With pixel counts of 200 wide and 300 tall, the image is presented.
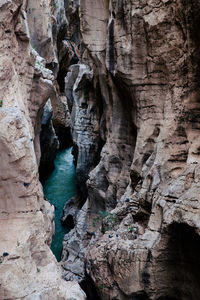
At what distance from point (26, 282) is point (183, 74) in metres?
6.10

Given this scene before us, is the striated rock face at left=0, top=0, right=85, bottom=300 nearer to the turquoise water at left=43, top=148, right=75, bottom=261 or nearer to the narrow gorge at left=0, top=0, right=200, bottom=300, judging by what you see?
the narrow gorge at left=0, top=0, right=200, bottom=300

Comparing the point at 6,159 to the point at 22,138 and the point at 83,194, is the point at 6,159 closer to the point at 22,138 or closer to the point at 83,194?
the point at 22,138

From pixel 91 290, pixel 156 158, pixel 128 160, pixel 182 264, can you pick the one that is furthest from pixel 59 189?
pixel 182 264

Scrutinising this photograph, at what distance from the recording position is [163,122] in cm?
796

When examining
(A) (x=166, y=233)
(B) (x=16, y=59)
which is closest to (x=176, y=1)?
(B) (x=16, y=59)

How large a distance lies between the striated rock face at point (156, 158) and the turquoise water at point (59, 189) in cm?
557

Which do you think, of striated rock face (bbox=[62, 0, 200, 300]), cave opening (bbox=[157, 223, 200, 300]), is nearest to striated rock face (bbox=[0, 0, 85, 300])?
striated rock face (bbox=[62, 0, 200, 300])

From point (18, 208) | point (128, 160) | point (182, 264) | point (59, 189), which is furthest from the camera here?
point (59, 189)

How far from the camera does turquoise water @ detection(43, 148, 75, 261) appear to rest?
1513cm

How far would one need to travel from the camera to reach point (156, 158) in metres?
7.60

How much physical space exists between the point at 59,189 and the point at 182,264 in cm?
1404

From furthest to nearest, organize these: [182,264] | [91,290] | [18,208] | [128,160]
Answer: [128,160], [91,290], [18,208], [182,264]

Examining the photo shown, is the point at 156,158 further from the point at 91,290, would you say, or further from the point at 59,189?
the point at 59,189

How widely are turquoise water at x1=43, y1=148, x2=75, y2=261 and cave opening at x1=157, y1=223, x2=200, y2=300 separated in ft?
25.8
